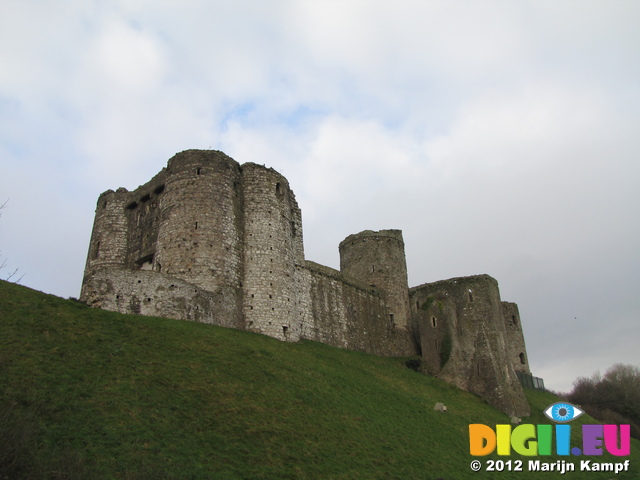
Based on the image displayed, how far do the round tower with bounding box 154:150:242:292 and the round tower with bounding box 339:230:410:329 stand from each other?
14.2 m

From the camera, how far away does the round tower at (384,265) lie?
142 feet

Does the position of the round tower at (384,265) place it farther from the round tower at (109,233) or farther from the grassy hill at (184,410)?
the round tower at (109,233)

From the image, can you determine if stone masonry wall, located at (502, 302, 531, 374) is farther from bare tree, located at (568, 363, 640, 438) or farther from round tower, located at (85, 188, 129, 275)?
round tower, located at (85, 188, 129, 275)

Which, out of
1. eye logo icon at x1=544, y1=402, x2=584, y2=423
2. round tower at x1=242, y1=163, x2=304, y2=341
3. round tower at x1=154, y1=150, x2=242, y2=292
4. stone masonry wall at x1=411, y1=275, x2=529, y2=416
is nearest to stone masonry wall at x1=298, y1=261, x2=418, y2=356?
stone masonry wall at x1=411, y1=275, x2=529, y2=416

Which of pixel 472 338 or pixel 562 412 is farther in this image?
pixel 472 338

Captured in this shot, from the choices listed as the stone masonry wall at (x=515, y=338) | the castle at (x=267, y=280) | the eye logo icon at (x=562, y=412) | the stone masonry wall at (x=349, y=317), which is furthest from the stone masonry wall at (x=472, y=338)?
the stone masonry wall at (x=515, y=338)

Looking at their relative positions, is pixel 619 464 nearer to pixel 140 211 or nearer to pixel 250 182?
pixel 250 182

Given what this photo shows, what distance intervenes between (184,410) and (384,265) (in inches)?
1122

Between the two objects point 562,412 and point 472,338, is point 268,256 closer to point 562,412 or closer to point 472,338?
point 472,338

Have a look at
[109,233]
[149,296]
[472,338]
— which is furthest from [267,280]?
[472,338]

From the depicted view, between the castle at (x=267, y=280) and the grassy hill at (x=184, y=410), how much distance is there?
9.58ft

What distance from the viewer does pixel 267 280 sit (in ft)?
102

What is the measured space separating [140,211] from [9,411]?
22.3 m

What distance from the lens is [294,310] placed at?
1265 inches
